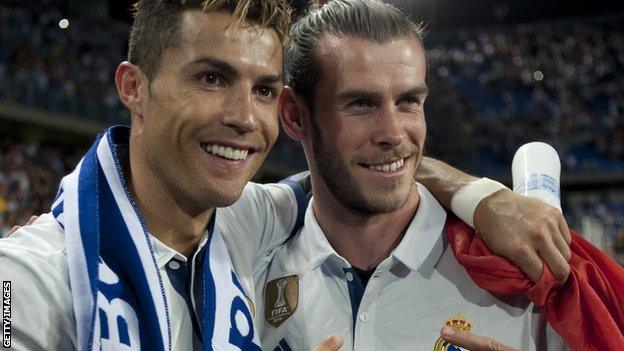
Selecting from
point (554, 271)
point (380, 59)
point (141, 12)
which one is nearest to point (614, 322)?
point (554, 271)

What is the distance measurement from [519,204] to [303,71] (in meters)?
0.74

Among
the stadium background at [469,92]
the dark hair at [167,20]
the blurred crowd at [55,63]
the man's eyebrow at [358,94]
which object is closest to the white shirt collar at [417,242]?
the man's eyebrow at [358,94]

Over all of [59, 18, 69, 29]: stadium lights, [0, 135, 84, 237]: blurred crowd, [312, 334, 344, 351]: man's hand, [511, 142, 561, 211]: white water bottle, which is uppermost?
[511, 142, 561, 211]: white water bottle

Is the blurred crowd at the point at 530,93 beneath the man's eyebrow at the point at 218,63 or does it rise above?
beneath

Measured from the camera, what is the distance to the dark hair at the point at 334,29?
2.18m

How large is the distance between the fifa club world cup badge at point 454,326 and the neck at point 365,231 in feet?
0.90

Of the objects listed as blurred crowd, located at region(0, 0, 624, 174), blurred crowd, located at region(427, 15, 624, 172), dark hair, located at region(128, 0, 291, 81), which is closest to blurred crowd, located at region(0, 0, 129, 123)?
blurred crowd, located at region(0, 0, 624, 174)

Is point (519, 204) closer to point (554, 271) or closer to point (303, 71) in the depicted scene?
point (554, 271)

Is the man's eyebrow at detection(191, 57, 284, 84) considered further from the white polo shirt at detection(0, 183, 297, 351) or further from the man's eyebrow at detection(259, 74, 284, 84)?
the white polo shirt at detection(0, 183, 297, 351)

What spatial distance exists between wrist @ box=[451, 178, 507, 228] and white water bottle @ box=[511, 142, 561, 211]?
0.31 ft

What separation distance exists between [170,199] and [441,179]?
81cm

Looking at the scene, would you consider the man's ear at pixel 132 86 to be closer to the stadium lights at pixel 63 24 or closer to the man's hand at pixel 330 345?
the man's hand at pixel 330 345

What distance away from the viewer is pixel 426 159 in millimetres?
2455

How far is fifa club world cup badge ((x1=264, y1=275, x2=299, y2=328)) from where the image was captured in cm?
212
